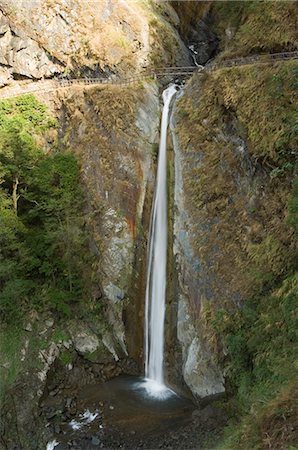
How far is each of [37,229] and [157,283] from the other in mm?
5967

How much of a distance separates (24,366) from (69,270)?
3925mm

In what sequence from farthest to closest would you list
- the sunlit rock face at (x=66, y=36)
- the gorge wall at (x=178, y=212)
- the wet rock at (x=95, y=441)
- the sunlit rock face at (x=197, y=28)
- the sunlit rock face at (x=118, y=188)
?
1. the sunlit rock face at (x=197, y=28)
2. the sunlit rock face at (x=66, y=36)
3. the sunlit rock face at (x=118, y=188)
4. the gorge wall at (x=178, y=212)
5. the wet rock at (x=95, y=441)

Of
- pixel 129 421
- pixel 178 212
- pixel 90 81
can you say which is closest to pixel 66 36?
pixel 90 81

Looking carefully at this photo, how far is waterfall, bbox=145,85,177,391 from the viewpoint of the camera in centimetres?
1446

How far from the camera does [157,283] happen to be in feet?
49.6

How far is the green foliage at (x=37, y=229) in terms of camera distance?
51.8 ft

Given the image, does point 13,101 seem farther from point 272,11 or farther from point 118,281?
point 272,11

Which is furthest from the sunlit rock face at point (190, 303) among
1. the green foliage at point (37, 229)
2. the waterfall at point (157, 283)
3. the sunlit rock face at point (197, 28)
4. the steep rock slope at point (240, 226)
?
the sunlit rock face at point (197, 28)

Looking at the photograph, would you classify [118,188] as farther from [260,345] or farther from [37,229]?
[260,345]

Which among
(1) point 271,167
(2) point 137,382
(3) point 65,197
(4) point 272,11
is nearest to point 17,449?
(2) point 137,382

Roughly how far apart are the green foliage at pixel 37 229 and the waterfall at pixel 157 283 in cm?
309

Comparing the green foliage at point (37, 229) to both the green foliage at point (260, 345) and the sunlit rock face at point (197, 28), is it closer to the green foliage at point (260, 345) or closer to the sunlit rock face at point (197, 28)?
the green foliage at point (260, 345)

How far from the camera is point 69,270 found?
15906 mm

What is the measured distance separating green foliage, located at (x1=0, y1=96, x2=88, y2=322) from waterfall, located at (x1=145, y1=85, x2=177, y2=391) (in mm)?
3088
